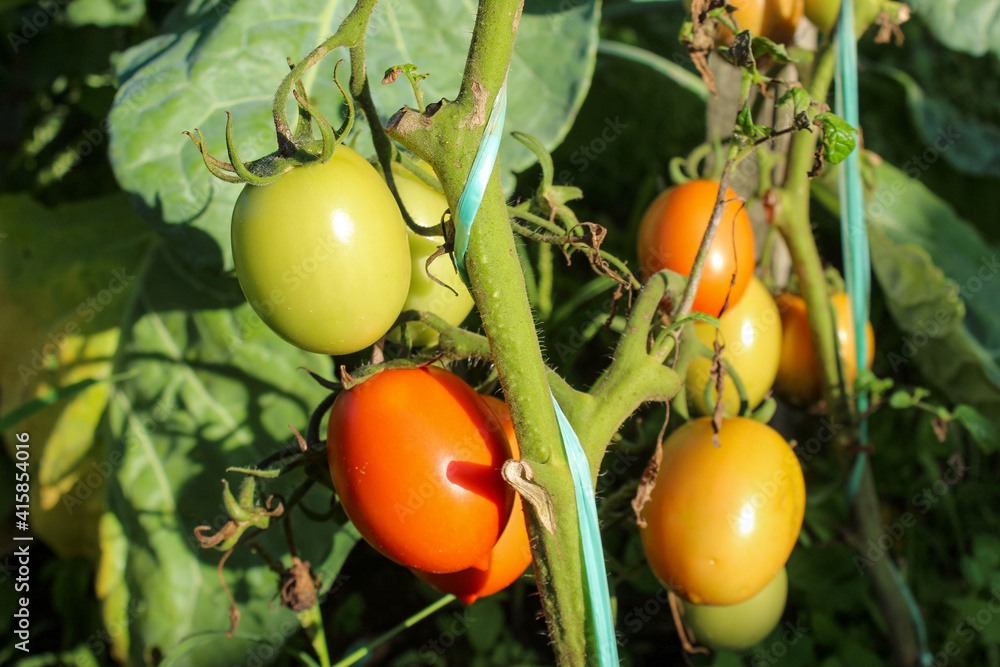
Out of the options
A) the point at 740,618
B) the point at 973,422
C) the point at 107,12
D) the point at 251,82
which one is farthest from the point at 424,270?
the point at 107,12

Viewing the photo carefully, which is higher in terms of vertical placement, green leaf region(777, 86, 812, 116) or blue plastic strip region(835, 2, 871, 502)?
green leaf region(777, 86, 812, 116)

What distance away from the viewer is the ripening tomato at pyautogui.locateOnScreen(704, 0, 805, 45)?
94 cm

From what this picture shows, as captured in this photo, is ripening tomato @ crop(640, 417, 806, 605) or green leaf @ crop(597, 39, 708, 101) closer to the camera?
ripening tomato @ crop(640, 417, 806, 605)

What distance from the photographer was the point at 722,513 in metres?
0.75

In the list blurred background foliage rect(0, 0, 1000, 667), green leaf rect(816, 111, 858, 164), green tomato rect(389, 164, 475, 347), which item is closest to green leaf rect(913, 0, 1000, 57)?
blurred background foliage rect(0, 0, 1000, 667)

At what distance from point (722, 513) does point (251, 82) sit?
2.49 feet

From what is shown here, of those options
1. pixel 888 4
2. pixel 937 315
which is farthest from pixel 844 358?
pixel 888 4

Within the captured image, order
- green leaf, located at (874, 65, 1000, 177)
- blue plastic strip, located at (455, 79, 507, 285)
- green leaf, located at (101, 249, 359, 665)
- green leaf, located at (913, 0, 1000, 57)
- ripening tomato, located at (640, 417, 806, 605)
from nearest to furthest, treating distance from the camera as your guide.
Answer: blue plastic strip, located at (455, 79, 507, 285) → ripening tomato, located at (640, 417, 806, 605) → green leaf, located at (101, 249, 359, 665) → green leaf, located at (913, 0, 1000, 57) → green leaf, located at (874, 65, 1000, 177)

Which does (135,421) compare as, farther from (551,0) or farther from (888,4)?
(888,4)

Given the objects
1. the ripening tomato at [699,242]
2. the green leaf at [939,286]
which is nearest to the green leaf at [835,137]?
the ripening tomato at [699,242]

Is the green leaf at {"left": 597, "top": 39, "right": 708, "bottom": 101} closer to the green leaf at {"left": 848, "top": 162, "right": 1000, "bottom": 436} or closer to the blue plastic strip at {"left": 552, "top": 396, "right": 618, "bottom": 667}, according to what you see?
the green leaf at {"left": 848, "top": 162, "right": 1000, "bottom": 436}

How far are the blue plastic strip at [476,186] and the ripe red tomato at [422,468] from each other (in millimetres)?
135

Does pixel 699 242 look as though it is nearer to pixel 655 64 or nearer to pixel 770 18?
pixel 770 18

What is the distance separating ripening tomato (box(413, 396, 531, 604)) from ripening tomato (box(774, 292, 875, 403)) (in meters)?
0.60
